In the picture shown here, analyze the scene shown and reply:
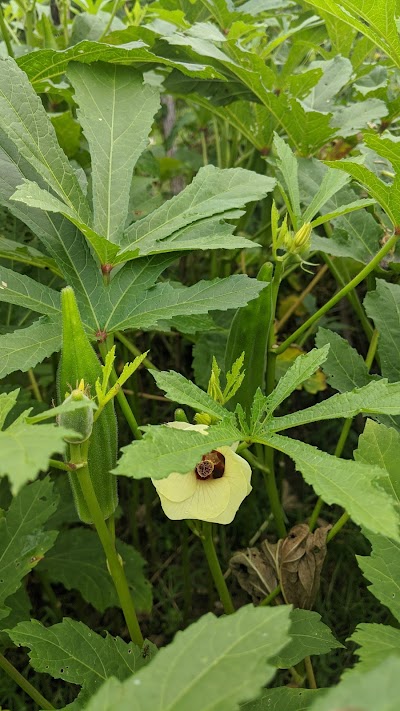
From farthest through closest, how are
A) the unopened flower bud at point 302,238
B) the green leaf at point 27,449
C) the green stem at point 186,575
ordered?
the green stem at point 186,575 < the unopened flower bud at point 302,238 < the green leaf at point 27,449

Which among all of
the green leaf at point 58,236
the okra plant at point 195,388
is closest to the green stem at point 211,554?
the okra plant at point 195,388

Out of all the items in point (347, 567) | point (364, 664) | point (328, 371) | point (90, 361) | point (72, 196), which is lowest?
point (347, 567)

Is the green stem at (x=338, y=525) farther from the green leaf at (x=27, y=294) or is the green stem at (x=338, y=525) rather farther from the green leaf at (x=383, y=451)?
the green leaf at (x=27, y=294)

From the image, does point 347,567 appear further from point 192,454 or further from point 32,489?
point 192,454

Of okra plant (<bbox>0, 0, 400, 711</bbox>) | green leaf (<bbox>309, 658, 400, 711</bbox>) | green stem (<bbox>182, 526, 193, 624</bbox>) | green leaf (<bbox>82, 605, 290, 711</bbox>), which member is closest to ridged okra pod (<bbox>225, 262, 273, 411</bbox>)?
okra plant (<bbox>0, 0, 400, 711</bbox>)

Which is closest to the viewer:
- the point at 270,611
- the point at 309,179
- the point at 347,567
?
the point at 270,611

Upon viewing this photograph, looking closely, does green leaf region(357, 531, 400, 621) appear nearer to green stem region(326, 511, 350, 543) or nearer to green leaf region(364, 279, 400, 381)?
green stem region(326, 511, 350, 543)

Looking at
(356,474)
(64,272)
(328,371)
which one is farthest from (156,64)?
(356,474)
